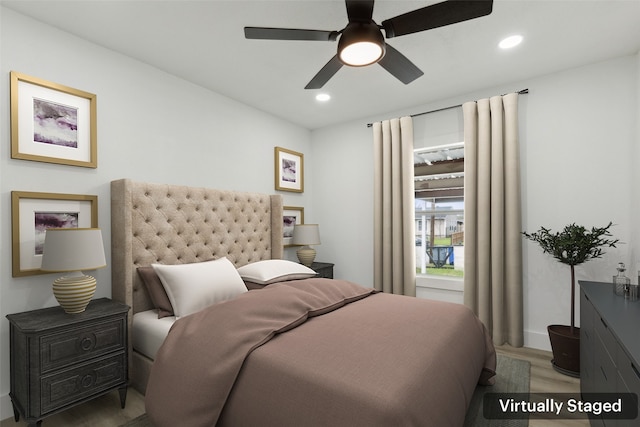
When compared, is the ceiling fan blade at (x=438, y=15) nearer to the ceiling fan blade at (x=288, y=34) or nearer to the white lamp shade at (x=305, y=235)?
the ceiling fan blade at (x=288, y=34)

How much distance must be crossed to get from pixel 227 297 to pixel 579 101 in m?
3.55

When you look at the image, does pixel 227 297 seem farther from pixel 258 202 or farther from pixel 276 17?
pixel 276 17

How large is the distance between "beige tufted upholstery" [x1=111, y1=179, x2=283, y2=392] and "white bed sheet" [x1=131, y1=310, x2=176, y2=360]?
0.18 m

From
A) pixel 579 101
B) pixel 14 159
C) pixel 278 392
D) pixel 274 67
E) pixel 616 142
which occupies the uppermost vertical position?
pixel 274 67

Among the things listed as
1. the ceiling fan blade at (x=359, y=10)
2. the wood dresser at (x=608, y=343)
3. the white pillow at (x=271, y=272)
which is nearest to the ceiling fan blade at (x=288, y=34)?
the ceiling fan blade at (x=359, y=10)

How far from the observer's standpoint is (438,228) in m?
4.30

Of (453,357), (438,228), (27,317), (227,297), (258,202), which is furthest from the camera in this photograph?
(438,228)

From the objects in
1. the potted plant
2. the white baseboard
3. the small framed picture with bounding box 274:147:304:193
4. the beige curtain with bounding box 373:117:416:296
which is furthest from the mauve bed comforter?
the small framed picture with bounding box 274:147:304:193

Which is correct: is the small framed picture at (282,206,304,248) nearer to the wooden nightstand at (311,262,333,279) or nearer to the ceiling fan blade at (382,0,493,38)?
the wooden nightstand at (311,262,333,279)

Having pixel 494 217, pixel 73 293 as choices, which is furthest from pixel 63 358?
pixel 494 217

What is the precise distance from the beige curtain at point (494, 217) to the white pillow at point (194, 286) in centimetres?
238

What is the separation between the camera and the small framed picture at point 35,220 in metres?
2.07

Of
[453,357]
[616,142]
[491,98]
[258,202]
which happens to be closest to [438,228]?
[491,98]

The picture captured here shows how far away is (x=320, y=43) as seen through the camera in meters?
2.50
